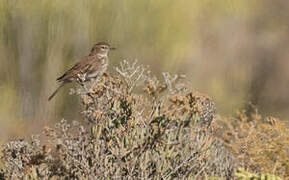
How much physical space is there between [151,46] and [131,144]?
3.23 metres

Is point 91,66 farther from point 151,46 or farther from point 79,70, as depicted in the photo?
point 151,46

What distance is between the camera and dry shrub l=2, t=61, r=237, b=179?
417 cm

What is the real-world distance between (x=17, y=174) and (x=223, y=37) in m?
4.24

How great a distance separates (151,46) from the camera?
24.2 ft

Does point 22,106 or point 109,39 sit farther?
point 109,39

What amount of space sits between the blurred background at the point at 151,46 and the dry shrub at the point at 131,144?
1.86 meters

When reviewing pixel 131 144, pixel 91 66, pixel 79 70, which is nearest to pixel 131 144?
pixel 131 144

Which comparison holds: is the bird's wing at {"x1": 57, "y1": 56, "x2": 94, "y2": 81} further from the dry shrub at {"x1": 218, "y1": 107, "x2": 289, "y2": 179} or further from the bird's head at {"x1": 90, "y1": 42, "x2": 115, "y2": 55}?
the dry shrub at {"x1": 218, "y1": 107, "x2": 289, "y2": 179}

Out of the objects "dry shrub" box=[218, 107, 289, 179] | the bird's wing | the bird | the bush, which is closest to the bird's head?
the bird

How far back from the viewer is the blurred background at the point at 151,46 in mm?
6715

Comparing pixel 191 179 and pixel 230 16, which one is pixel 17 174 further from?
pixel 230 16

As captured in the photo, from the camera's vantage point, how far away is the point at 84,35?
6.98 m

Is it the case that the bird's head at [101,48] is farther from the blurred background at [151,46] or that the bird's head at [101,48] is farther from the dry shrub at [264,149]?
the dry shrub at [264,149]

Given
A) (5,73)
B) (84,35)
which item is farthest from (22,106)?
(84,35)
